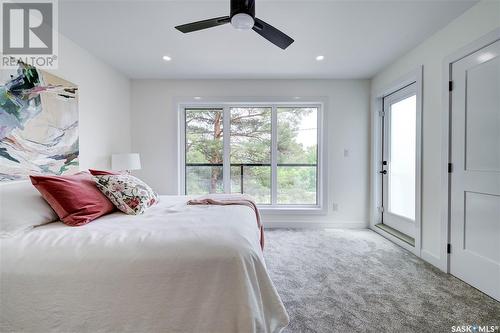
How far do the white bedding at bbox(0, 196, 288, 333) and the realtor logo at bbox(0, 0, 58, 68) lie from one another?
170cm

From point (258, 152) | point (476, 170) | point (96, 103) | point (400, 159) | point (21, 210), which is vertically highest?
point (96, 103)

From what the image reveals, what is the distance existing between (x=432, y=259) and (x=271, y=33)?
2810 millimetres

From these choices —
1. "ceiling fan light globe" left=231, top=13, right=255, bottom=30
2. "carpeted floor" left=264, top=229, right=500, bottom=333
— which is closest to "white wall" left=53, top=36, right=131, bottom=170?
"ceiling fan light globe" left=231, top=13, right=255, bottom=30

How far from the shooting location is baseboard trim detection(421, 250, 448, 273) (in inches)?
84.6

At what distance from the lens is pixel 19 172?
1.72 metres

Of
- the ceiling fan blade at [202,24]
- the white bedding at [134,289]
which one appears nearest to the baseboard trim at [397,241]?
the white bedding at [134,289]

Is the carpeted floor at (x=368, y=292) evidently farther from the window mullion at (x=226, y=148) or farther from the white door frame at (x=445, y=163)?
the window mullion at (x=226, y=148)

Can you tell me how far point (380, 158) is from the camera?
333cm

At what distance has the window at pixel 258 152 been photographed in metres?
3.64

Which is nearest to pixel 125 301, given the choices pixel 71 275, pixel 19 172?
pixel 71 275

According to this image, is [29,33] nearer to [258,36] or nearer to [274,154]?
[258,36]

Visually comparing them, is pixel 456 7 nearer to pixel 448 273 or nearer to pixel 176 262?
pixel 448 273

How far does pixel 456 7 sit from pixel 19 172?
13.3 ft

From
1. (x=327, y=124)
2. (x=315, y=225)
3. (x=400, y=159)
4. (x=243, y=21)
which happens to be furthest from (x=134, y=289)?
(x=400, y=159)
